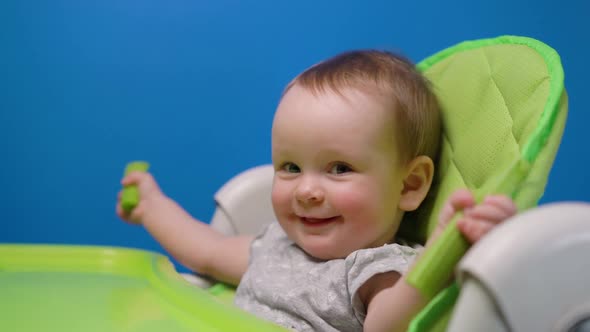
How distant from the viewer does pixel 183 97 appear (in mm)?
1464

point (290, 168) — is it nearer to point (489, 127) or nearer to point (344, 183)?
point (344, 183)

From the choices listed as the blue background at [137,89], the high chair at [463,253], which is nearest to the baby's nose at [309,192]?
the high chair at [463,253]

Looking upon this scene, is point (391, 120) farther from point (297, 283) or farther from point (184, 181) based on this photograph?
point (184, 181)

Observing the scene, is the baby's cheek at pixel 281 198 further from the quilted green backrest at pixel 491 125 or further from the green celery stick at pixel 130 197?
the green celery stick at pixel 130 197

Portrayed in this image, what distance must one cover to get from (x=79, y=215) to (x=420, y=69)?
3.14 ft

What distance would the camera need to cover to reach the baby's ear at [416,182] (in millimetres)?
675

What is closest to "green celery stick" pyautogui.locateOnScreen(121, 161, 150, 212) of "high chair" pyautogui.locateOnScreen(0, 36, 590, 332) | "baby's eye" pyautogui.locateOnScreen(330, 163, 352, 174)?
"high chair" pyautogui.locateOnScreen(0, 36, 590, 332)

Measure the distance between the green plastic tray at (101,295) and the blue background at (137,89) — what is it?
2.22 feet

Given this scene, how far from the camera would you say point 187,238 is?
0.87 meters

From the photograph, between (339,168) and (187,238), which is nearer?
(339,168)

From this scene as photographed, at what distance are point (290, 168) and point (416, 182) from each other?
0.41ft

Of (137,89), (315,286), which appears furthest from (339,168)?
(137,89)

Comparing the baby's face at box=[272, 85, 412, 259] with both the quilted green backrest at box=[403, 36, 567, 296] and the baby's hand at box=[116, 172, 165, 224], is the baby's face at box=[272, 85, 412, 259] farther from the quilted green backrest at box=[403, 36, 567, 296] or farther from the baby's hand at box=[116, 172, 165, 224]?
the baby's hand at box=[116, 172, 165, 224]

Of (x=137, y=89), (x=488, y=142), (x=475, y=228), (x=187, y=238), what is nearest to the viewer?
(x=475, y=228)
